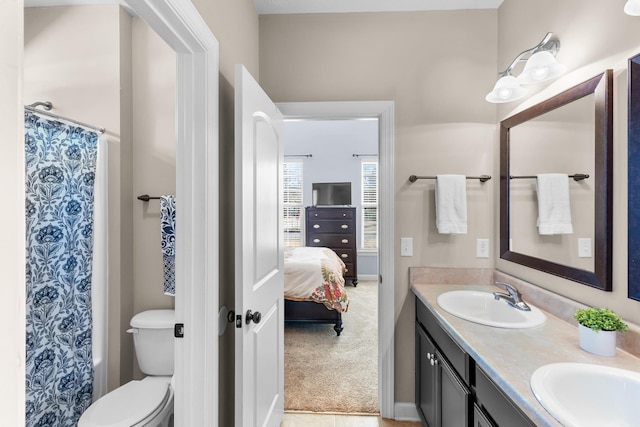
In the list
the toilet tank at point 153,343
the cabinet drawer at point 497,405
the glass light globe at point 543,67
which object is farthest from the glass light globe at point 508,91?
the toilet tank at point 153,343

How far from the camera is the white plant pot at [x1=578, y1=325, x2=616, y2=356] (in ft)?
3.42

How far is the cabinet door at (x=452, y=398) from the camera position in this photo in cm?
121

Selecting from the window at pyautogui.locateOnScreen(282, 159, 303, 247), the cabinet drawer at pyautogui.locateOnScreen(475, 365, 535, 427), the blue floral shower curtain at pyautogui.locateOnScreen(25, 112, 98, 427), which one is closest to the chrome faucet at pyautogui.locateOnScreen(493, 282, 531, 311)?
the cabinet drawer at pyautogui.locateOnScreen(475, 365, 535, 427)

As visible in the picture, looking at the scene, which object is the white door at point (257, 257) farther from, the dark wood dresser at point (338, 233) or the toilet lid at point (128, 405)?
the dark wood dresser at point (338, 233)

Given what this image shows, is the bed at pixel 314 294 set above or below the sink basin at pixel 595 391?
below

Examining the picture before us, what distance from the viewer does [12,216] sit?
35 cm

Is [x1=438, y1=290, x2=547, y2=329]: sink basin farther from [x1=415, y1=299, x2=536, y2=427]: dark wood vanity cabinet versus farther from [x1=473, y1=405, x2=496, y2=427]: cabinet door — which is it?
[x1=473, y1=405, x2=496, y2=427]: cabinet door

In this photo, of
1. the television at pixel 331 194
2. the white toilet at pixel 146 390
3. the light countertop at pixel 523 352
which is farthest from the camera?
the television at pixel 331 194

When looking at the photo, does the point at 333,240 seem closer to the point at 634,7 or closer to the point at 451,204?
the point at 451,204

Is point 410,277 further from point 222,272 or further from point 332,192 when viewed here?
point 332,192

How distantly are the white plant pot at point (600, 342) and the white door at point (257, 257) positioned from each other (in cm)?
128

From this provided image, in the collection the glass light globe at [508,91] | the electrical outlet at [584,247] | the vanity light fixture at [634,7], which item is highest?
the glass light globe at [508,91]

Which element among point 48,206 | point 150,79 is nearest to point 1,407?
point 48,206

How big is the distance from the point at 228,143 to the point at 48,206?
106cm
